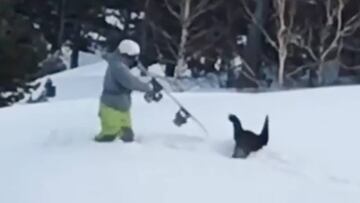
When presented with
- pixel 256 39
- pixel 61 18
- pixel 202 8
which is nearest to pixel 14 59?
pixel 202 8

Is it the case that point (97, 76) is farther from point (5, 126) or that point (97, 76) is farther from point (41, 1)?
point (5, 126)

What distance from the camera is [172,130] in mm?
9352

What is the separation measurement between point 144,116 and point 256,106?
49.0 inches

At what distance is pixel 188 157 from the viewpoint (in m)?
8.29

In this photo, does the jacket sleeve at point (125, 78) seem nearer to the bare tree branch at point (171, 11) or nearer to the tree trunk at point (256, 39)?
the tree trunk at point (256, 39)

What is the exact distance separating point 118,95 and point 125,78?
7.2 inches

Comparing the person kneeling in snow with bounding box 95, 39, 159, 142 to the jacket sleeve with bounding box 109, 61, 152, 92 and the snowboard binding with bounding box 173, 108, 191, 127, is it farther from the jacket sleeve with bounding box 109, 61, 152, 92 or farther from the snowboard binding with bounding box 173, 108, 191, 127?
the snowboard binding with bounding box 173, 108, 191, 127

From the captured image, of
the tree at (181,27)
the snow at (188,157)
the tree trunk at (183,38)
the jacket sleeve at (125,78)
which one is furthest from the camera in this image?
the tree at (181,27)

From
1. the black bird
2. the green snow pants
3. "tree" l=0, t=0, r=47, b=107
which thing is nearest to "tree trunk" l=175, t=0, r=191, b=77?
"tree" l=0, t=0, r=47, b=107

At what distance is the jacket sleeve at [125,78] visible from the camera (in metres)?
8.50

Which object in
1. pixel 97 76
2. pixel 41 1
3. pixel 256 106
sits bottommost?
pixel 97 76

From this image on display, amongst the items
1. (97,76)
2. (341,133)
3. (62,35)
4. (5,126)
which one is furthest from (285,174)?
(62,35)

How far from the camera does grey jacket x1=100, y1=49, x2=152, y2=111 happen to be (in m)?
8.52

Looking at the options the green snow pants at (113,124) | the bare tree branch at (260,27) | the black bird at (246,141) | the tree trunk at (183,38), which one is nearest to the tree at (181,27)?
the tree trunk at (183,38)
